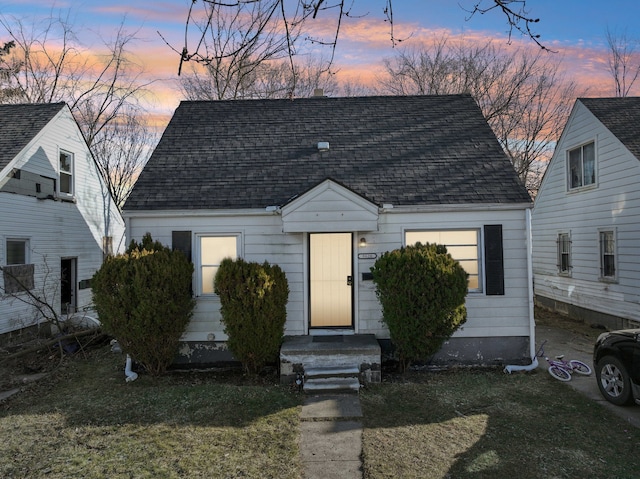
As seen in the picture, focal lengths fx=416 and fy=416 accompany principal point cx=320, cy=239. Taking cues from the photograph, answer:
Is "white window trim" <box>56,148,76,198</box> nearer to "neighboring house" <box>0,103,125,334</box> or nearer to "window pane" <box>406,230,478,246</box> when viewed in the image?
"neighboring house" <box>0,103,125,334</box>

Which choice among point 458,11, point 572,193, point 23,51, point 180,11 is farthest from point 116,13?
point 23,51

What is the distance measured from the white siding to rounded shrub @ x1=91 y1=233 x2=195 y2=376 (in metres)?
0.72

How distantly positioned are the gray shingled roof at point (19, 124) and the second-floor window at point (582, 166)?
15.5 meters

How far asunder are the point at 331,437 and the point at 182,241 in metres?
4.68

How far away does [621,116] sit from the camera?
1117 centimetres

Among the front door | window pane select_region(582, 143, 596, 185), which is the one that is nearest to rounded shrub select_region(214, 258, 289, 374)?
the front door

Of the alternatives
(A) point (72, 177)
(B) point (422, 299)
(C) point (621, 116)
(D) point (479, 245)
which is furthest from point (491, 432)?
(A) point (72, 177)

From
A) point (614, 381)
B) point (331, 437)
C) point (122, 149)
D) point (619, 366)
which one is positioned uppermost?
point (122, 149)

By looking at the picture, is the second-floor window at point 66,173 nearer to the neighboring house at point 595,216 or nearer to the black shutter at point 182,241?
the black shutter at point 182,241

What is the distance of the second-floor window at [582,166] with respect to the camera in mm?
11711

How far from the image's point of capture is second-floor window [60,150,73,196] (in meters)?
13.1

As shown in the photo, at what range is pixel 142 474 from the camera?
4.32m

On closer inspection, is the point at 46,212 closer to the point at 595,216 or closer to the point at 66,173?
the point at 66,173

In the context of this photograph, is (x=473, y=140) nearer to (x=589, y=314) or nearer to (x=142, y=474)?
(x=589, y=314)
